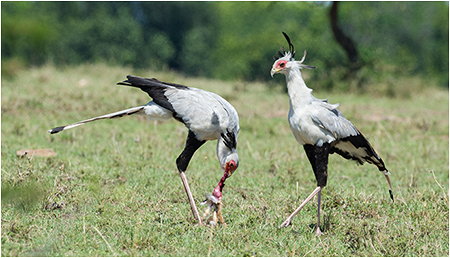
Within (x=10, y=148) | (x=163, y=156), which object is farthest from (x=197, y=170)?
(x=10, y=148)

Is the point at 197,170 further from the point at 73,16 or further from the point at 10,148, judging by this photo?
the point at 73,16

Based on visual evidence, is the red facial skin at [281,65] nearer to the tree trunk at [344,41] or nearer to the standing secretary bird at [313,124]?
the standing secretary bird at [313,124]

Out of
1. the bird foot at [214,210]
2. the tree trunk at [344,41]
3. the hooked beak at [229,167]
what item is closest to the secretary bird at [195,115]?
the hooked beak at [229,167]

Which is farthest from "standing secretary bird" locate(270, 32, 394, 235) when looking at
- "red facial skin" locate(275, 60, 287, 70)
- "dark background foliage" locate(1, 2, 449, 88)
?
"dark background foliage" locate(1, 2, 449, 88)

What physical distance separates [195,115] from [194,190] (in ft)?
3.00

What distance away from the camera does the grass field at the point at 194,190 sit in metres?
2.99

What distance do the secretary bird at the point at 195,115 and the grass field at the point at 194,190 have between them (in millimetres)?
445

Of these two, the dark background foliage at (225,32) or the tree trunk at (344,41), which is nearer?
the tree trunk at (344,41)

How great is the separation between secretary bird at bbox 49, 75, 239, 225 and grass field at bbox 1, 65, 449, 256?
45cm

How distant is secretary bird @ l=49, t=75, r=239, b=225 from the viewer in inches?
140

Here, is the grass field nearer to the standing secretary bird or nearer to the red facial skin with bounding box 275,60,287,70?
the standing secretary bird

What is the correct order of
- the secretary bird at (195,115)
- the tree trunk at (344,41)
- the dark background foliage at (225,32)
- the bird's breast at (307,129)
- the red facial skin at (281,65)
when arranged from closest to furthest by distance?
the bird's breast at (307,129)
the red facial skin at (281,65)
the secretary bird at (195,115)
the tree trunk at (344,41)
the dark background foliage at (225,32)

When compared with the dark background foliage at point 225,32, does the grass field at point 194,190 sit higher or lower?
higher

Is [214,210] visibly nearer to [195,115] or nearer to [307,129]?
[195,115]
